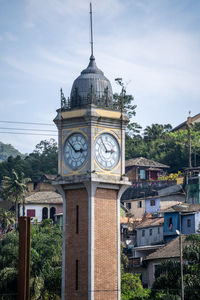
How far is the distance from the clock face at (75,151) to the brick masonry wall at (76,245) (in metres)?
1.59

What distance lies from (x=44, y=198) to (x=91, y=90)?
74915 millimetres

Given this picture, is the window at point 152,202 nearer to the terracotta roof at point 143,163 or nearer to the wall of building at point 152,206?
the wall of building at point 152,206

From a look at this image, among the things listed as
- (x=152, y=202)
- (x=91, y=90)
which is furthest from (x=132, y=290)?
(x=152, y=202)

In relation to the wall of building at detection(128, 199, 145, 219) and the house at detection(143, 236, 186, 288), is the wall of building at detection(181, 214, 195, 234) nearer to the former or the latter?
the house at detection(143, 236, 186, 288)

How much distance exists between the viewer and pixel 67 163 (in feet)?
148

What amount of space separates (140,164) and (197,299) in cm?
6842

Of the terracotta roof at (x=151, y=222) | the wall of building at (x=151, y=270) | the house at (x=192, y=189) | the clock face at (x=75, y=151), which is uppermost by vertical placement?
the house at (x=192, y=189)

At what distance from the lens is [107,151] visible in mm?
45000

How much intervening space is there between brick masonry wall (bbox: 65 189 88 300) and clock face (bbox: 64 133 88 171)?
1.59m

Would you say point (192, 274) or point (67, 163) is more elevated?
point (67, 163)

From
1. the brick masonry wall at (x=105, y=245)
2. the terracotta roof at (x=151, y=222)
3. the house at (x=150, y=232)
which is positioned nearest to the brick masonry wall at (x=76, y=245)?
the brick masonry wall at (x=105, y=245)

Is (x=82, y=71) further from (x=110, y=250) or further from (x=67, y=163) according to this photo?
(x=110, y=250)

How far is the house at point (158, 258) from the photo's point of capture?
220 ft

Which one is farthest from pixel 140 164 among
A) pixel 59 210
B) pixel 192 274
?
pixel 192 274
